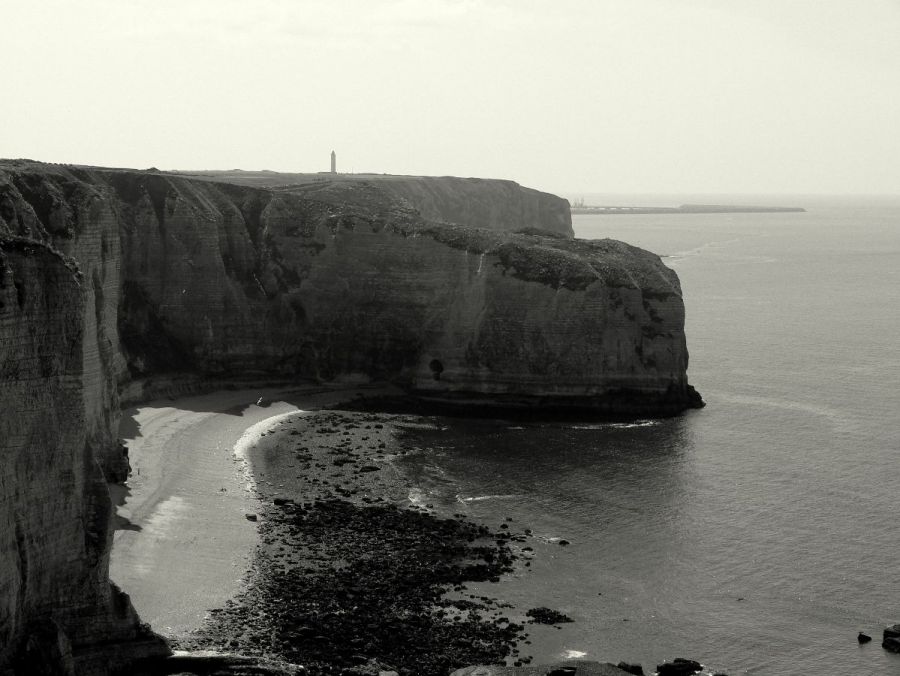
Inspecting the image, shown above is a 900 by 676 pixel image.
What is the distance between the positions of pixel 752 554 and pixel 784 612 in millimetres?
5881

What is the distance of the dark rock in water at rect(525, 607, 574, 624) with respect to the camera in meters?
41.4

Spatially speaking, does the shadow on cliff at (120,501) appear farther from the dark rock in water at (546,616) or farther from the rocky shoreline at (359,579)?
the dark rock in water at (546,616)

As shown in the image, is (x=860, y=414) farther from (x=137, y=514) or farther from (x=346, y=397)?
(x=137, y=514)

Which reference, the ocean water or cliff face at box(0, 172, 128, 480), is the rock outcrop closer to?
the ocean water

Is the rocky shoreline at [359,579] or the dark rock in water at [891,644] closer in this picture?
the rocky shoreline at [359,579]

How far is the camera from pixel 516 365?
75.1 meters

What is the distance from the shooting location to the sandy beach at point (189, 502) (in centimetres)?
4156

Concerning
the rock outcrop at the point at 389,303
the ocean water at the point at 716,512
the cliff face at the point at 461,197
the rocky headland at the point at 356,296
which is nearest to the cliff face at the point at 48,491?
the ocean water at the point at 716,512

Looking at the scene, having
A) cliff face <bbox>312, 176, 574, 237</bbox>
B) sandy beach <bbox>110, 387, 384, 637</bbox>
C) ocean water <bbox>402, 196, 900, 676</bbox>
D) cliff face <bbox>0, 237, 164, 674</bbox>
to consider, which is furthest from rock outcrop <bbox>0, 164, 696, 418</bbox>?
cliff face <bbox>0, 237, 164, 674</bbox>

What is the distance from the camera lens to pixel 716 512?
53.8 metres

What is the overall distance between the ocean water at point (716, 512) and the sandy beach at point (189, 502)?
30.9ft

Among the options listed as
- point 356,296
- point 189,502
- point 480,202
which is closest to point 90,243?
point 189,502

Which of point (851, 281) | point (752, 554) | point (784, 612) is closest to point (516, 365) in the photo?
point (752, 554)

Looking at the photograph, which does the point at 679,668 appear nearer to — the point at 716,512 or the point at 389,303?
the point at 716,512
